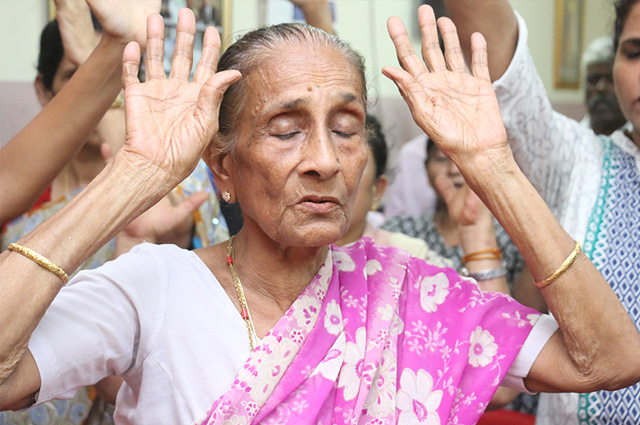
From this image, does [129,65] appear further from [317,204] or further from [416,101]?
[416,101]

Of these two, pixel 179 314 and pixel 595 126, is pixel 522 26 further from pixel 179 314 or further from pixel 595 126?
pixel 595 126

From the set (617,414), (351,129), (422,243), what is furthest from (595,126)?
(351,129)

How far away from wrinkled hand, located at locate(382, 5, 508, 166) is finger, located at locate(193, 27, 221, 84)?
1.47 feet

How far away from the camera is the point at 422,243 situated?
3.30 meters

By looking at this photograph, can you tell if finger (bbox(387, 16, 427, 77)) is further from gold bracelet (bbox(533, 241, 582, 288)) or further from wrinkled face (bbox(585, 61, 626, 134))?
wrinkled face (bbox(585, 61, 626, 134))

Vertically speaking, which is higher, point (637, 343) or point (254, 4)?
point (254, 4)

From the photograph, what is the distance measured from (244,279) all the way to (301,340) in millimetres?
248

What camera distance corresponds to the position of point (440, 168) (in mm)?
3926

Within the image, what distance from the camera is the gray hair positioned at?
1.81m

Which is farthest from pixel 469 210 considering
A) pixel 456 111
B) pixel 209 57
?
pixel 209 57

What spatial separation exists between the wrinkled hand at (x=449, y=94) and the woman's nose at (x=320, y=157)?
0.86 feet

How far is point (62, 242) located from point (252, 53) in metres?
0.73

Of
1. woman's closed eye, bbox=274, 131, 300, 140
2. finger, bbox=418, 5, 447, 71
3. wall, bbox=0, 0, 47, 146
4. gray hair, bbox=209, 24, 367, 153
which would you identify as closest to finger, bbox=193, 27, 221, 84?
gray hair, bbox=209, 24, 367, 153

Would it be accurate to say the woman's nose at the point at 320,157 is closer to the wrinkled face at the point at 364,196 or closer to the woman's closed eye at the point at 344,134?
the woman's closed eye at the point at 344,134
